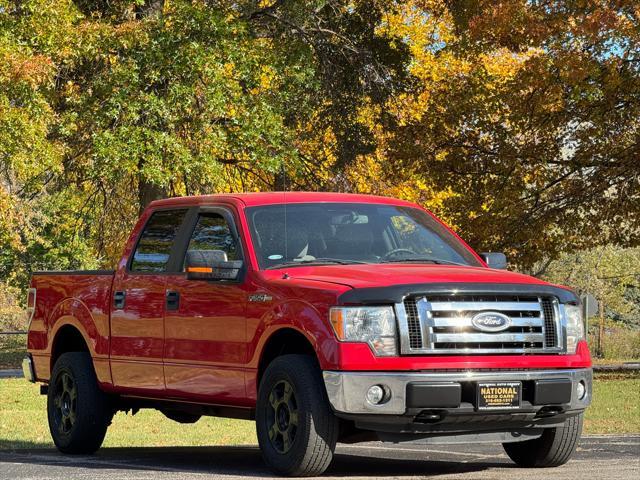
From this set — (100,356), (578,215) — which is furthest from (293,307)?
(578,215)

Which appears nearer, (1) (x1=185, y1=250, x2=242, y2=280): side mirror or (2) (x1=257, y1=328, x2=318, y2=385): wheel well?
(2) (x1=257, y1=328, x2=318, y2=385): wheel well

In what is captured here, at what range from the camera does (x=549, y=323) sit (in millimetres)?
9266

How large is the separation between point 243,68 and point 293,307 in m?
17.3

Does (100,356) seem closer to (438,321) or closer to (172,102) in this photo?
(438,321)

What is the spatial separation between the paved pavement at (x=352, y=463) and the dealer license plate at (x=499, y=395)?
22.6 inches

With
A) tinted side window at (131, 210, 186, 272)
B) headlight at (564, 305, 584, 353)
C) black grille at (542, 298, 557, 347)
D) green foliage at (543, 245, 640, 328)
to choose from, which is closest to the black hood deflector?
black grille at (542, 298, 557, 347)

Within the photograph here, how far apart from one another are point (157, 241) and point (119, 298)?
0.56 m

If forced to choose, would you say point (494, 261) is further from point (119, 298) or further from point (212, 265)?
point (119, 298)

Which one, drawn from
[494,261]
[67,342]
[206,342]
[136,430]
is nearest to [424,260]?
[494,261]

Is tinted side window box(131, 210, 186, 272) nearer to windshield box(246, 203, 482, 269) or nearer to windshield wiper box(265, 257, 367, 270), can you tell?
windshield box(246, 203, 482, 269)

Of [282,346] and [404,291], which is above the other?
[404,291]

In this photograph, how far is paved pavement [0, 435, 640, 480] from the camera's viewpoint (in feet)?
30.9

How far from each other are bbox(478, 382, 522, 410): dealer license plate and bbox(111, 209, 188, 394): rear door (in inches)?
115

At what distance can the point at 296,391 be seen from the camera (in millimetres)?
8852
